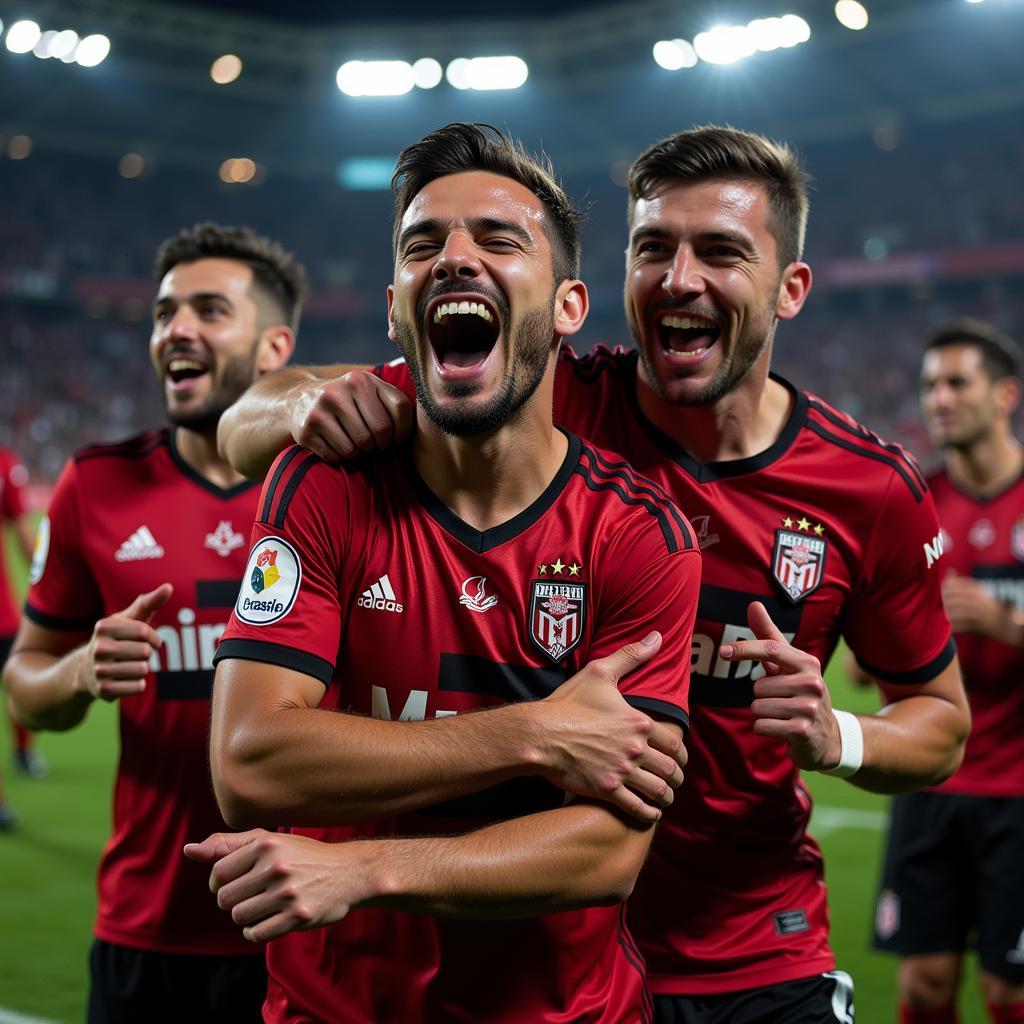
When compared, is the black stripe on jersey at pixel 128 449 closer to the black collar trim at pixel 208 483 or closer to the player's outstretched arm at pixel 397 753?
the black collar trim at pixel 208 483

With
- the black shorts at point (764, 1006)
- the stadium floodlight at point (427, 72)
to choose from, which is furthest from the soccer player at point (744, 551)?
the stadium floodlight at point (427, 72)

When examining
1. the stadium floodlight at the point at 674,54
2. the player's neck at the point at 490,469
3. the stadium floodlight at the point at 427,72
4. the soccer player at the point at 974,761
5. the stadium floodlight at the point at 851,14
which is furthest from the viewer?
the stadium floodlight at the point at 427,72

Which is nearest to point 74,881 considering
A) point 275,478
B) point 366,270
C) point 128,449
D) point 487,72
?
point 128,449

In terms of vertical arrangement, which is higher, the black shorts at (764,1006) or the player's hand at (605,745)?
the player's hand at (605,745)

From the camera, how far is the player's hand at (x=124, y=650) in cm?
296

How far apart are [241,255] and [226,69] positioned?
104 ft

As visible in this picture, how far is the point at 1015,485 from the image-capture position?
516 cm

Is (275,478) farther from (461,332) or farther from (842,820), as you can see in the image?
(842,820)

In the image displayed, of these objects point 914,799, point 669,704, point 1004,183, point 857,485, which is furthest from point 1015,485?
point 1004,183

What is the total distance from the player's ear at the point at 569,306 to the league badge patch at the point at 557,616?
597mm

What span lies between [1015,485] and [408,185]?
3533mm

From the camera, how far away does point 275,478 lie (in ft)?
8.13

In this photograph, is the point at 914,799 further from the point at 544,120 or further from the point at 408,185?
the point at 544,120

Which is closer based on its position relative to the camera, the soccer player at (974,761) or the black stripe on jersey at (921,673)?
the black stripe on jersey at (921,673)
